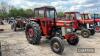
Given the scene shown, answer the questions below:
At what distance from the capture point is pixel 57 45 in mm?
10188

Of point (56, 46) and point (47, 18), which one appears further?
point (47, 18)

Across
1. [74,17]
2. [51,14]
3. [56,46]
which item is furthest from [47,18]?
[74,17]

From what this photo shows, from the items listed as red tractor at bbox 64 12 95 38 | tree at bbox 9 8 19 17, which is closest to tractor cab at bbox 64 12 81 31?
red tractor at bbox 64 12 95 38

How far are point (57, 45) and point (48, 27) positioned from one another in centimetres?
202

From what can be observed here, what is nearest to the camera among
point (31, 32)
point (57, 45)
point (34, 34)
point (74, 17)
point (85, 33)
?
point (57, 45)

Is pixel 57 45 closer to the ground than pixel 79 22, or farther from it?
closer to the ground

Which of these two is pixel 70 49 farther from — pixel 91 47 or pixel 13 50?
pixel 13 50

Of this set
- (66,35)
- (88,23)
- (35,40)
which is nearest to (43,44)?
(35,40)

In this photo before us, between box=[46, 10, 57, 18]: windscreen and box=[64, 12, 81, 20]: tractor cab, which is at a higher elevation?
box=[46, 10, 57, 18]: windscreen

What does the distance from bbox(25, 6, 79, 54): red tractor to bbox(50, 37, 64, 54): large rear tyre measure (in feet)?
3.06

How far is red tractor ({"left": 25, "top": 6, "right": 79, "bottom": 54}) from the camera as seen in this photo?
11406 mm

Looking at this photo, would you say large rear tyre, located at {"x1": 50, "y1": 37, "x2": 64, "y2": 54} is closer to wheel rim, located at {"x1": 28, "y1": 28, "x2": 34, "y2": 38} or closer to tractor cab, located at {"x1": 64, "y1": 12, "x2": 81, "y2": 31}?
wheel rim, located at {"x1": 28, "y1": 28, "x2": 34, "y2": 38}

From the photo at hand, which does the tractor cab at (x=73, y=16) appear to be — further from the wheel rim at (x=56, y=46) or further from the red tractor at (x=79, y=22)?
the wheel rim at (x=56, y=46)

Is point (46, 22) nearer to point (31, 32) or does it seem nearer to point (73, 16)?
point (31, 32)
